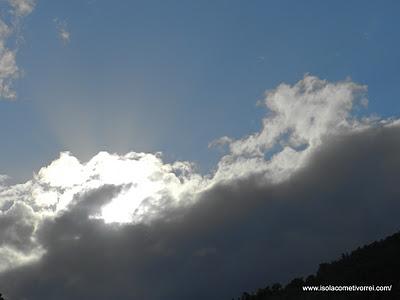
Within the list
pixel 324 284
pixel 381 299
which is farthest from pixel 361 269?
pixel 381 299

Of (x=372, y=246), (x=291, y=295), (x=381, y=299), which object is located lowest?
(x=381, y=299)

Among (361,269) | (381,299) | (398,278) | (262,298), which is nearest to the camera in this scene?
(381,299)

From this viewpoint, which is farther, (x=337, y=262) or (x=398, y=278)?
(x=337, y=262)

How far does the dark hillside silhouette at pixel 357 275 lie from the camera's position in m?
44.1

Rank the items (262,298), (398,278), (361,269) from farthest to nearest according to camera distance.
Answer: (262,298) < (361,269) < (398,278)

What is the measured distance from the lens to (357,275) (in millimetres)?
48875

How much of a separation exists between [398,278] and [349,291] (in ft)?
12.2

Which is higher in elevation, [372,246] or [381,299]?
[372,246]

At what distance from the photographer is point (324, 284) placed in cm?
5150

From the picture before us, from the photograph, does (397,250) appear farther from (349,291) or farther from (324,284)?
(349,291)

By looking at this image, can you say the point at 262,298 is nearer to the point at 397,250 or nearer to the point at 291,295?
the point at 291,295

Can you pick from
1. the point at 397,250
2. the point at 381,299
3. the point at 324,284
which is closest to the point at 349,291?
the point at 381,299

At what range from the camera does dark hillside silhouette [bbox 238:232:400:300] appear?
145 ft

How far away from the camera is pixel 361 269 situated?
165 feet
